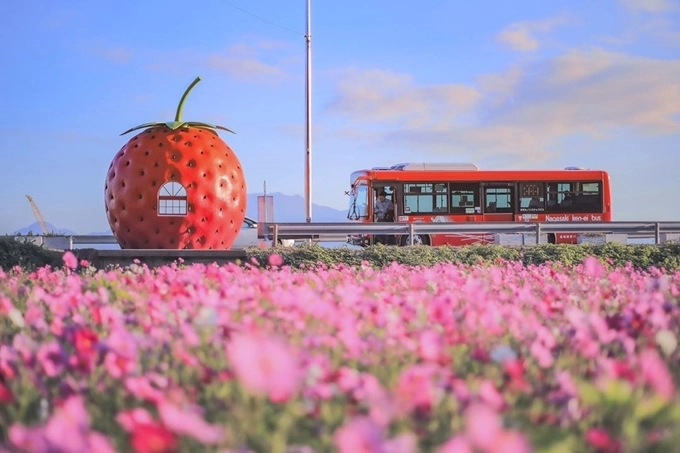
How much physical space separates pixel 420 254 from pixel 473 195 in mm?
13924

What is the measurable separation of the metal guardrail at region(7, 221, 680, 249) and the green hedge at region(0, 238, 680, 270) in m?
4.15

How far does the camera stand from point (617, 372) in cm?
242

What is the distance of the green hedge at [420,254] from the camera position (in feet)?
35.3

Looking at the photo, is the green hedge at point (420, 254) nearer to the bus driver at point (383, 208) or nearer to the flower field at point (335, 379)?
the flower field at point (335, 379)

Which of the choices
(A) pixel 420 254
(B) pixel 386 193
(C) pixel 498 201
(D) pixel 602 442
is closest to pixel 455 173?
(C) pixel 498 201

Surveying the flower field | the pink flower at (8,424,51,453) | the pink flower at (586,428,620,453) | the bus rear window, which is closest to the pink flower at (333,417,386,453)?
the flower field

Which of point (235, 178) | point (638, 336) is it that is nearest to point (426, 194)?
point (235, 178)

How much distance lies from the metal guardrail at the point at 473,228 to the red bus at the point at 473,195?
4.23 m

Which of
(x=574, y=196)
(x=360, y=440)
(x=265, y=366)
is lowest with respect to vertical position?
(x=360, y=440)

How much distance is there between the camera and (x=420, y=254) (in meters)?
11.2

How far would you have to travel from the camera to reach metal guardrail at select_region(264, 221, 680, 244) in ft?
56.4

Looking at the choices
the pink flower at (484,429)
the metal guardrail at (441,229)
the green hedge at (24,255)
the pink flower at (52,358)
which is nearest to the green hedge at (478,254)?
the green hedge at (24,255)

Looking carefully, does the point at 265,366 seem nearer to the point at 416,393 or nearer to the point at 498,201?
the point at 416,393

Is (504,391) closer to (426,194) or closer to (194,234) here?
(194,234)
